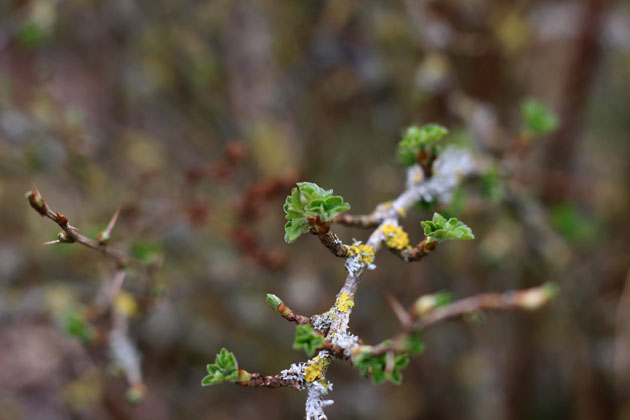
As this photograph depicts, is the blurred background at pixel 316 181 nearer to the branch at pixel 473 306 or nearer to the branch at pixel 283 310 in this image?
the branch at pixel 473 306

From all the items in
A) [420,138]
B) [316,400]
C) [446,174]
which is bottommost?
[316,400]

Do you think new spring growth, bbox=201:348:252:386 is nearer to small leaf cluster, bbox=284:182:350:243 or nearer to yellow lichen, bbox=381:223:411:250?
small leaf cluster, bbox=284:182:350:243

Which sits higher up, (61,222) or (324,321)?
(61,222)

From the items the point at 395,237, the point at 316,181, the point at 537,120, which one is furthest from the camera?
the point at 316,181

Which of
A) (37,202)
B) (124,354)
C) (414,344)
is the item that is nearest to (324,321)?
(414,344)

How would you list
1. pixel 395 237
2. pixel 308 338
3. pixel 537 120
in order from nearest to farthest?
1. pixel 308 338
2. pixel 395 237
3. pixel 537 120

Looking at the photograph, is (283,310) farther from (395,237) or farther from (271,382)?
(395,237)

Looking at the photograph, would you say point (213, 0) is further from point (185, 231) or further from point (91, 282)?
point (91, 282)

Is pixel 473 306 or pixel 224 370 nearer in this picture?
pixel 224 370
